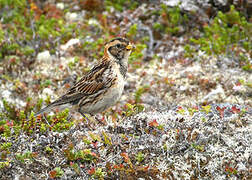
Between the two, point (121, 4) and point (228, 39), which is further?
point (121, 4)

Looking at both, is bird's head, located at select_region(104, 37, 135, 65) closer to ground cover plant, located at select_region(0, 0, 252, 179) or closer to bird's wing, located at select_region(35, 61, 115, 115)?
bird's wing, located at select_region(35, 61, 115, 115)

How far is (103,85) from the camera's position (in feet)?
25.2

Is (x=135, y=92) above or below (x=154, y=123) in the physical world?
below

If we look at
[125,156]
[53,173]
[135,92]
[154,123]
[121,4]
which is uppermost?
[121,4]

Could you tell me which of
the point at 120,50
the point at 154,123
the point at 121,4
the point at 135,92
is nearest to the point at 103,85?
the point at 120,50

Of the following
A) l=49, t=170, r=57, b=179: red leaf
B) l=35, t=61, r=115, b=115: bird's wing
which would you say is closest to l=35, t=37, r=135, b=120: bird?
l=35, t=61, r=115, b=115: bird's wing

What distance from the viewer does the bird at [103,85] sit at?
302 inches

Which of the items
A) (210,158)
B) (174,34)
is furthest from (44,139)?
(174,34)

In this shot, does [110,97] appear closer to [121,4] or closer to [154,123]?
[154,123]

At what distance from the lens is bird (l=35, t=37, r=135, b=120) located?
7.66 meters

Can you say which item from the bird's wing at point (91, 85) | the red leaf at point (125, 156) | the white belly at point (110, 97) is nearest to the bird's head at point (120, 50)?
the bird's wing at point (91, 85)

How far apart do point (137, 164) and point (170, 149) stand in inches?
20.1

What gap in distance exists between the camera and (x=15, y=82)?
10.1 metres

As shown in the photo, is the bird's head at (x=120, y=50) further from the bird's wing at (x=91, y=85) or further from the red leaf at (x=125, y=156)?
the red leaf at (x=125, y=156)
